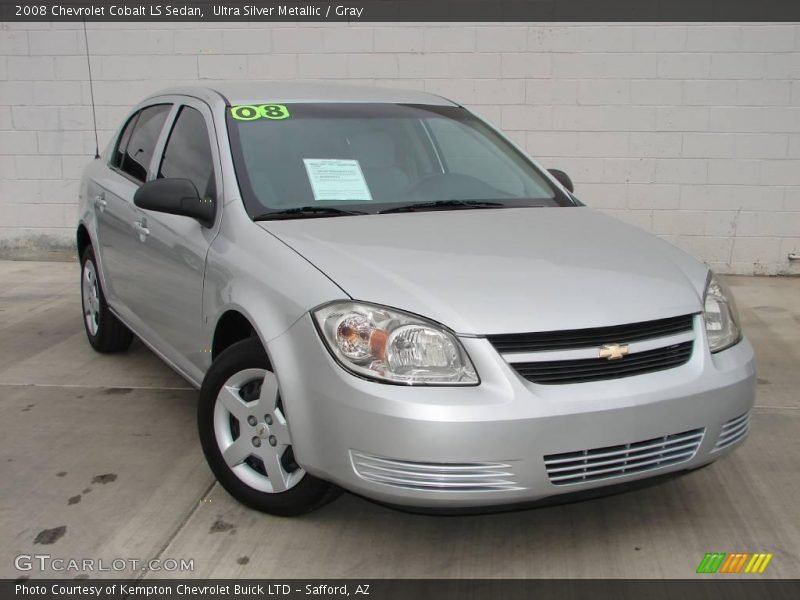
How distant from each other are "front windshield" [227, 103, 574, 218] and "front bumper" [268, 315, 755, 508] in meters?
0.94

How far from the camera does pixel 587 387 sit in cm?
286

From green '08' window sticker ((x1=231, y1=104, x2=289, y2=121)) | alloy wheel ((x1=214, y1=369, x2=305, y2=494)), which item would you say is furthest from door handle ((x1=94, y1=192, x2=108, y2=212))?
alloy wheel ((x1=214, y1=369, x2=305, y2=494))

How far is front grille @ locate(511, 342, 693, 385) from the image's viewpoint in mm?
2842

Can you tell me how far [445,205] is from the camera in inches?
154

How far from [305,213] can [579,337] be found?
1.27m

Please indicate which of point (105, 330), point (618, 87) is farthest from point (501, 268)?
point (618, 87)

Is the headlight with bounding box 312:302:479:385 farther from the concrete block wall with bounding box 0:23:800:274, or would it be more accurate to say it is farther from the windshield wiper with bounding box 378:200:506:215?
the concrete block wall with bounding box 0:23:800:274

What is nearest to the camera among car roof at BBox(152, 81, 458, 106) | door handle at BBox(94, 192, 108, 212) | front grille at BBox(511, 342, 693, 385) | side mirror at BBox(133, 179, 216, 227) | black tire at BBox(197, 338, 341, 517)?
front grille at BBox(511, 342, 693, 385)

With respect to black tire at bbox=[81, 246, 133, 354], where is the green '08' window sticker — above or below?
above

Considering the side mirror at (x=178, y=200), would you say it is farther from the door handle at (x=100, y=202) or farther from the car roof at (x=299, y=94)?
the door handle at (x=100, y=202)

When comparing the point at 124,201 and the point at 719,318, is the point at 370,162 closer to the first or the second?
the point at 124,201

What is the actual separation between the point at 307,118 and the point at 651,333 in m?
1.88
